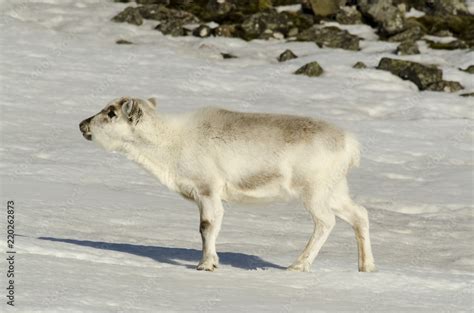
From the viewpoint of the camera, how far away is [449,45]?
44.5 m

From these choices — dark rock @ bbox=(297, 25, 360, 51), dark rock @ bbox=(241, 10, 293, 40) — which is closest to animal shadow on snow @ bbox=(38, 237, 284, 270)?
dark rock @ bbox=(297, 25, 360, 51)

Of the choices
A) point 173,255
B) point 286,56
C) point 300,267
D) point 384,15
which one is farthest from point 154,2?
point 300,267

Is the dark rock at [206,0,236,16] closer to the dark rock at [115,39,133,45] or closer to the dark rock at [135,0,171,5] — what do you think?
the dark rock at [135,0,171,5]

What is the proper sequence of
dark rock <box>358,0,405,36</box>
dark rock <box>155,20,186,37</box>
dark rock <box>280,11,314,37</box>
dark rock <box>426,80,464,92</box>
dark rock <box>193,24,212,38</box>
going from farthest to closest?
dark rock <box>280,11,314,37</box>, dark rock <box>358,0,405,36</box>, dark rock <box>193,24,212,38</box>, dark rock <box>155,20,186,37</box>, dark rock <box>426,80,464,92</box>

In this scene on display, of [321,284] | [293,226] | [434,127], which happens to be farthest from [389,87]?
[321,284]

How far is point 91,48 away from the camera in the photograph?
38906 mm

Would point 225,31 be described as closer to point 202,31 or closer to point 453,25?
point 202,31

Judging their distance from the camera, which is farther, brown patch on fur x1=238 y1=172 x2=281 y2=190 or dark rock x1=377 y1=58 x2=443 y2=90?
dark rock x1=377 y1=58 x2=443 y2=90

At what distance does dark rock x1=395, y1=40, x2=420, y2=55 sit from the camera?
4219 cm

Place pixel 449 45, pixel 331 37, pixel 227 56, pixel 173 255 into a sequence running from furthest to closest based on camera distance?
pixel 331 37 < pixel 449 45 < pixel 227 56 < pixel 173 255

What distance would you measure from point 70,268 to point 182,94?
2391cm

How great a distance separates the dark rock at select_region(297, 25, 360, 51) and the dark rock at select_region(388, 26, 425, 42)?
208 cm

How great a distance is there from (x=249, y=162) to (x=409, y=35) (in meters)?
36.6

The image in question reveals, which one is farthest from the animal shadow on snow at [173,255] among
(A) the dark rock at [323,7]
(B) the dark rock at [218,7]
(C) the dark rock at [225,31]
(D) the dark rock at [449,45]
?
(A) the dark rock at [323,7]
